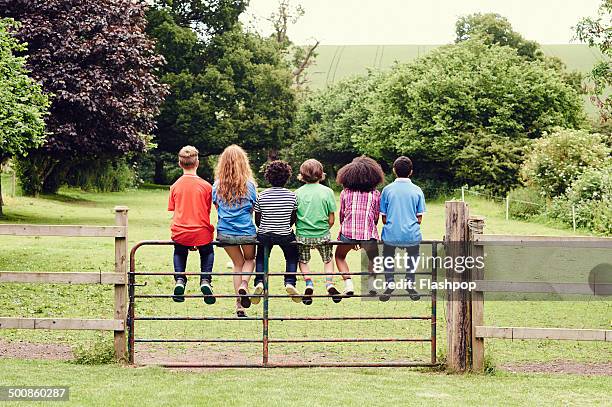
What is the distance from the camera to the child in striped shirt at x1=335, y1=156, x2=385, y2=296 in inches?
372

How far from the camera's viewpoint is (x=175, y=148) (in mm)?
56156

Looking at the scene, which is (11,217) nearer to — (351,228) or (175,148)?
(351,228)

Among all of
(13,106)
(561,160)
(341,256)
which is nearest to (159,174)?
(561,160)

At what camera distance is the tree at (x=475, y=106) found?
161 ft

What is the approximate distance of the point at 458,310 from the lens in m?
9.23

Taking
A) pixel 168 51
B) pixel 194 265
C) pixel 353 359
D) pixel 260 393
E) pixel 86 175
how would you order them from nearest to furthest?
pixel 260 393, pixel 353 359, pixel 194 265, pixel 86 175, pixel 168 51

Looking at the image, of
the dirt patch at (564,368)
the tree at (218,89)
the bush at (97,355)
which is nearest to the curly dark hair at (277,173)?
the bush at (97,355)

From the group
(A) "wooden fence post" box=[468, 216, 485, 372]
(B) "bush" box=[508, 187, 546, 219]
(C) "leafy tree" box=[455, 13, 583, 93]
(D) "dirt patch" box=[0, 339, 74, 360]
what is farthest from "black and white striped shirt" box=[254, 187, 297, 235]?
(C) "leafy tree" box=[455, 13, 583, 93]

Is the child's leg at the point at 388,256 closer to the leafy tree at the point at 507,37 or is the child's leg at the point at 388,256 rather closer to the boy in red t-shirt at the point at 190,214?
the boy in red t-shirt at the point at 190,214

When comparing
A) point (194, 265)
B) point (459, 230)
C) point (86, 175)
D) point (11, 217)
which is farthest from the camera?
point (86, 175)

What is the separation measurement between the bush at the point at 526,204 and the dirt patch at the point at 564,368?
23631 mm

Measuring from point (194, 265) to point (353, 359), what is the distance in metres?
9.68

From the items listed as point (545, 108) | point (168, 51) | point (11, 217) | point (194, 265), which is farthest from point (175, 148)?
point (194, 265)

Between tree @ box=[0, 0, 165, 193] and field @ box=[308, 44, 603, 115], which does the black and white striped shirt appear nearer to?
tree @ box=[0, 0, 165, 193]
